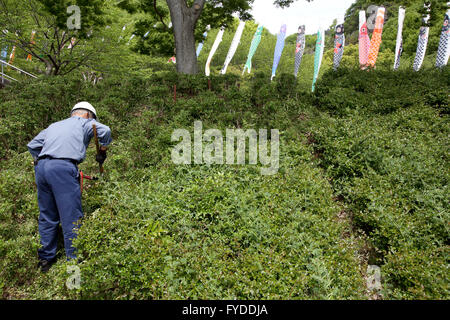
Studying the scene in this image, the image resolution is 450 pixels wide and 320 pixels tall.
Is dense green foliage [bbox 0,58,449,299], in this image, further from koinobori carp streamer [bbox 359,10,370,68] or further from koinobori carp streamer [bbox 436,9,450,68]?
koinobori carp streamer [bbox 359,10,370,68]

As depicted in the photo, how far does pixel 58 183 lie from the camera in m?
2.92

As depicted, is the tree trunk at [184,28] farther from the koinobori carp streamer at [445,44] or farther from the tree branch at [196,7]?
the koinobori carp streamer at [445,44]

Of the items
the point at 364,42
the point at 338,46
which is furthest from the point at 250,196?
the point at 364,42

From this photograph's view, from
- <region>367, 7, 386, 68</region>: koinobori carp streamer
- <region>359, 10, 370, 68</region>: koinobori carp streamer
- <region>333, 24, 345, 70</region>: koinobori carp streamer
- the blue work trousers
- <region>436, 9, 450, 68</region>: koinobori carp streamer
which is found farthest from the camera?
<region>359, 10, 370, 68</region>: koinobori carp streamer

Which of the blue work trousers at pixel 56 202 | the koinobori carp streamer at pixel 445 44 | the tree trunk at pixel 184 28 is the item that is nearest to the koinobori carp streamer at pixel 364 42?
the koinobori carp streamer at pixel 445 44

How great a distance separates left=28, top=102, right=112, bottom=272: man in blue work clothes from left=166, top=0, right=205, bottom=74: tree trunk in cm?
536

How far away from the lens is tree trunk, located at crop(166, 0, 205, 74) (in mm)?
7664

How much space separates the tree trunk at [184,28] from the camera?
7.66m

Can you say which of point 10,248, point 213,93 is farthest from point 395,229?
point 213,93

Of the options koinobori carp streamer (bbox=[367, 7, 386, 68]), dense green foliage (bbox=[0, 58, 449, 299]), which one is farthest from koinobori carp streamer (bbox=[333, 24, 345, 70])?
dense green foliage (bbox=[0, 58, 449, 299])
